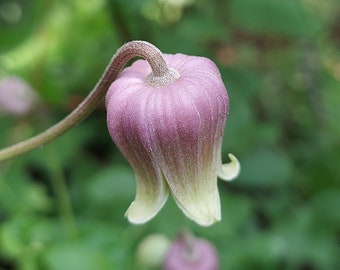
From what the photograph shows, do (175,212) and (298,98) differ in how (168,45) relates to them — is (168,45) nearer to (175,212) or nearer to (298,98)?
(175,212)

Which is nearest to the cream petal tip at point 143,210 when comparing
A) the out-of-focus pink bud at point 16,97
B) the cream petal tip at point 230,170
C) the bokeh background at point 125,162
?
the cream petal tip at point 230,170

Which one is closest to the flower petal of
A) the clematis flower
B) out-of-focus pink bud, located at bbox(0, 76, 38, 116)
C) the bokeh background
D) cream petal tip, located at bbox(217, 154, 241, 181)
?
the clematis flower

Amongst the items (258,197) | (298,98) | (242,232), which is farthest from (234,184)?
(298,98)

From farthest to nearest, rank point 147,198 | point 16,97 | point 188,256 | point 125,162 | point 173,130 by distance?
point 125,162 < point 16,97 < point 188,256 < point 147,198 < point 173,130

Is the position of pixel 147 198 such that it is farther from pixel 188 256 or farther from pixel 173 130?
pixel 188 256

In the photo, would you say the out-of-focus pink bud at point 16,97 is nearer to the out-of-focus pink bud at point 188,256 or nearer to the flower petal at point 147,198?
the out-of-focus pink bud at point 188,256

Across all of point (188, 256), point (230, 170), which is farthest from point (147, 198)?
point (188, 256)

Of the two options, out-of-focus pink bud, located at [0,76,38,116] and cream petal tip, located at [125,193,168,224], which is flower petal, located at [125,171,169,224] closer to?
cream petal tip, located at [125,193,168,224]
